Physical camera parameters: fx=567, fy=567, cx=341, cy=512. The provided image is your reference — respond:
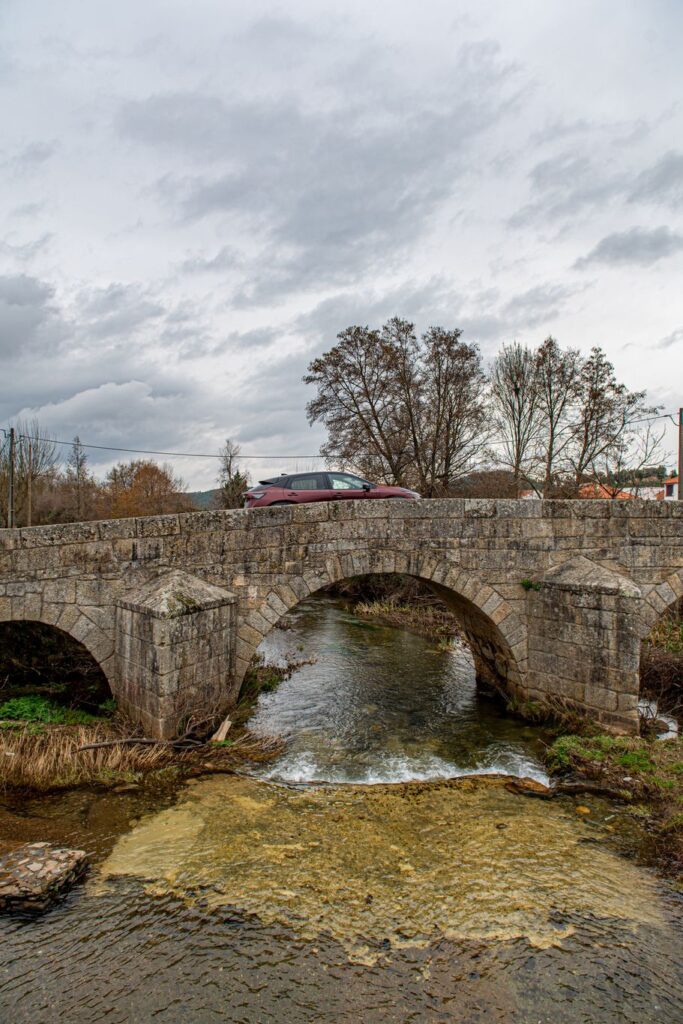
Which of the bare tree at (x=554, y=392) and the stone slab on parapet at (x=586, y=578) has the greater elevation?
the bare tree at (x=554, y=392)

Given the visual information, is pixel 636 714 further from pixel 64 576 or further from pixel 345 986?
pixel 64 576

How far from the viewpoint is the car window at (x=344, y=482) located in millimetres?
9609

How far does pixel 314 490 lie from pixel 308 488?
0.15m

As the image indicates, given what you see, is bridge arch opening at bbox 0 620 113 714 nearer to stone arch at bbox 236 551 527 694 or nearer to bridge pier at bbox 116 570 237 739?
bridge pier at bbox 116 570 237 739

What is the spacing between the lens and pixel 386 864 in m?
4.36

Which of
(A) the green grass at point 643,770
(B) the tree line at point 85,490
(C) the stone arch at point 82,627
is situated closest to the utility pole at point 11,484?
(B) the tree line at point 85,490

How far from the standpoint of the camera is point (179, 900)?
3883mm

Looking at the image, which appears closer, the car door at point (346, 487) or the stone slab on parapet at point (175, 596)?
the stone slab on parapet at point (175, 596)

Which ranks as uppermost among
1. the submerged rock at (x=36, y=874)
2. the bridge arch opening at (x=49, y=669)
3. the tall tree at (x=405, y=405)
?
the tall tree at (x=405, y=405)

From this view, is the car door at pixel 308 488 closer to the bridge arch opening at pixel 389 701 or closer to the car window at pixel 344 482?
the car window at pixel 344 482

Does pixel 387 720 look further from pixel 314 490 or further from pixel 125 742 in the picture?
pixel 314 490

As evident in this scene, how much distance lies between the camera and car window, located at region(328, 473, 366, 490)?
961cm

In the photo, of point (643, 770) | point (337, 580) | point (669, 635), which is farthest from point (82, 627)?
point (669, 635)

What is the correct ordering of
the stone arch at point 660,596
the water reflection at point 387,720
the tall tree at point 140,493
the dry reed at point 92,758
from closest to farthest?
the dry reed at point 92,758 < the water reflection at point 387,720 < the stone arch at point 660,596 < the tall tree at point 140,493
